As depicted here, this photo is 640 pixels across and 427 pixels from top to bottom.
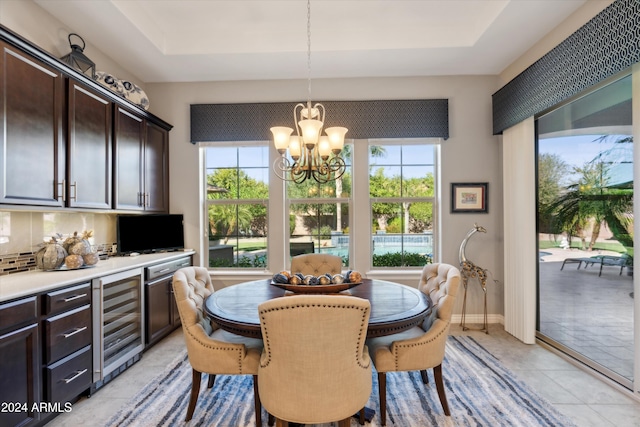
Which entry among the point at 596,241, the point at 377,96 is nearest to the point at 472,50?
the point at 377,96

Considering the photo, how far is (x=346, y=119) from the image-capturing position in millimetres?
3754

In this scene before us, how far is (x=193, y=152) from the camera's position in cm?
389

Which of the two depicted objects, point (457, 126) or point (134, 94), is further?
point (457, 126)

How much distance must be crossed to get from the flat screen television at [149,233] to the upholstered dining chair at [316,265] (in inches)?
64.0

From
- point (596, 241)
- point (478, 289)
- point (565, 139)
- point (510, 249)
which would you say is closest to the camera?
point (596, 241)

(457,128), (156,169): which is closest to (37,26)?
(156,169)

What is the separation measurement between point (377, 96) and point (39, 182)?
10.9ft

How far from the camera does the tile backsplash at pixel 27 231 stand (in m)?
2.24

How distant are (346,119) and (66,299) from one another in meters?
3.11

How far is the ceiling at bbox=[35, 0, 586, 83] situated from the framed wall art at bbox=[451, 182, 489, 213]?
1.33 m

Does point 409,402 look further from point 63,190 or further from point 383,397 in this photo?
point 63,190

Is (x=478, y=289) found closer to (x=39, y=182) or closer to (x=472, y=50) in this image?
(x=472, y=50)

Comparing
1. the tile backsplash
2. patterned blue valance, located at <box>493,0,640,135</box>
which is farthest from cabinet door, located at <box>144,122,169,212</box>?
patterned blue valance, located at <box>493,0,640,135</box>

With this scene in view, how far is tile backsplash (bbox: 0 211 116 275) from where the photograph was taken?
88.0 inches
